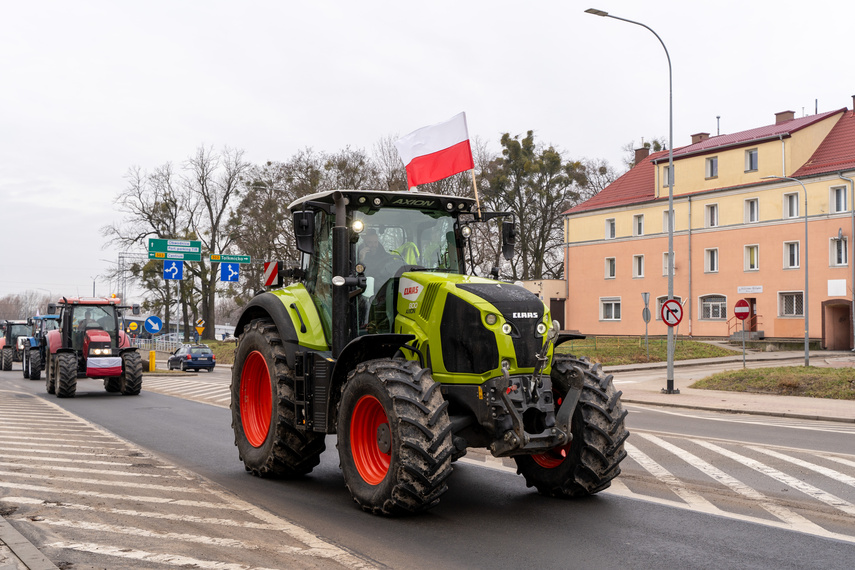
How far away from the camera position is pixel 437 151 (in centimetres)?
1130

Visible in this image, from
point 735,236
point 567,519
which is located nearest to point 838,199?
point 735,236

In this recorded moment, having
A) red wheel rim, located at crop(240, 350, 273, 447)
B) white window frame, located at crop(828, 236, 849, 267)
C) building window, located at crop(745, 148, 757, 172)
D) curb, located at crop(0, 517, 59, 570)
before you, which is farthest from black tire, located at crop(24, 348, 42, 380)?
building window, located at crop(745, 148, 757, 172)

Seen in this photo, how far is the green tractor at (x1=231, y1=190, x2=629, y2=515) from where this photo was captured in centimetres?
672

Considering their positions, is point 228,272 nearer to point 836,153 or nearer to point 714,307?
point 714,307

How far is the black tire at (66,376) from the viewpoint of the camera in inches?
829

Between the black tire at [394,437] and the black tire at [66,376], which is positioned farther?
the black tire at [66,376]

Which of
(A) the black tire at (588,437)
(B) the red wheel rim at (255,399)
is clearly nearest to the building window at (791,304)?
(B) the red wheel rim at (255,399)

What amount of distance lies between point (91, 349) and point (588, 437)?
1791cm

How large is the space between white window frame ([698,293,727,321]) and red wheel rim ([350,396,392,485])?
148 ft

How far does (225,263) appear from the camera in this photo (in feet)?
116

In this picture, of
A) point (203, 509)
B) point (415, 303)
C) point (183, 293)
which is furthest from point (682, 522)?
point (183, 293)

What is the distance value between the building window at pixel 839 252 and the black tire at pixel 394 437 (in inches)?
1645

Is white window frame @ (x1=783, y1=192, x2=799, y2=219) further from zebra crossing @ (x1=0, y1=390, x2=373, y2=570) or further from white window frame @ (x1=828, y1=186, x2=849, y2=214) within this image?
zebra crossing @ (x1=0, y1=390, x2=373, y2=570)

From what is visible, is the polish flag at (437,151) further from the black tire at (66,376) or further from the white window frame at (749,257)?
the white window frame at (749,257)
